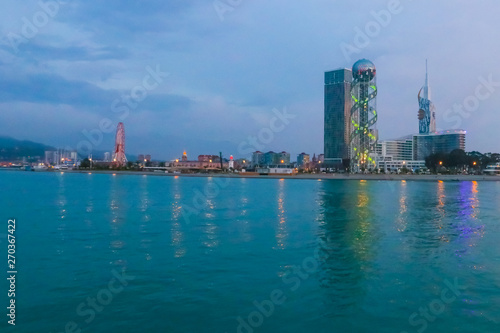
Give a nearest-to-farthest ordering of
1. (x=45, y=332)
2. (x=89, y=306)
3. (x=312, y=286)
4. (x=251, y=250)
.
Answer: (x=45, y=332), (x=89, y=306), (x=312, y=286), (x=251, y=250)

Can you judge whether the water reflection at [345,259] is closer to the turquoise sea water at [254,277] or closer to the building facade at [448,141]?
the turquoise sea water at [254,277]

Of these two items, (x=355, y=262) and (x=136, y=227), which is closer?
(x=355, y=262)

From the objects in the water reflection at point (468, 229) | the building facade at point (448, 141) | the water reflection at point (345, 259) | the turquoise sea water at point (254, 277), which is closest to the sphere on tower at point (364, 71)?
the building facade at point (448, 141)

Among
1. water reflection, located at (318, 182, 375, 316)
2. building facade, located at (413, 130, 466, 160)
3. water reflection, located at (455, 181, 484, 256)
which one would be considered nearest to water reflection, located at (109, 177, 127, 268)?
water reflection, located at (318, 182, 375, 316)

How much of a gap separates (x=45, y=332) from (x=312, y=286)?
7307mm

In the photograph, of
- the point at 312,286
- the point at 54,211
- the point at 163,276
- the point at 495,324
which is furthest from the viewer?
the point at 54,211

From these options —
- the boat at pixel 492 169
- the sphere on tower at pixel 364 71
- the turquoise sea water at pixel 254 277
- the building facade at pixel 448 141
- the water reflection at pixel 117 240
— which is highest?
the sphere on tower at pixel 364 71

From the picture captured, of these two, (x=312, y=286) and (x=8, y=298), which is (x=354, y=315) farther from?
(x=8, y=298)

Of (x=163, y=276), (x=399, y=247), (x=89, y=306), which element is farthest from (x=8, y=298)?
(x=399, y=247)

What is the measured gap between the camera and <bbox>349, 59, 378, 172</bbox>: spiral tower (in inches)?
6344

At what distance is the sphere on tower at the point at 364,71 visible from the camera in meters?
167

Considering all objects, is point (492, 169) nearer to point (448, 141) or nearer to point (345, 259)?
point (448, 141)

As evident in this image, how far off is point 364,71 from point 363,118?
21119 millimetres

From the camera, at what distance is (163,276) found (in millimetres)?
12789
